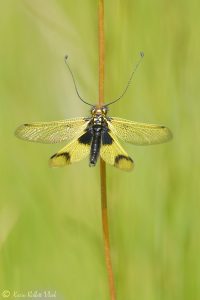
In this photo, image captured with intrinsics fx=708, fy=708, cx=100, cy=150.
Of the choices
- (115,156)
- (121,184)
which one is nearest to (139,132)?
(115,156)

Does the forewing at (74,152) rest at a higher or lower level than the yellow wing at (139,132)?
lower

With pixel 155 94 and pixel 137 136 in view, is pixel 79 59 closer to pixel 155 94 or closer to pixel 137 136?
pixel 155 94

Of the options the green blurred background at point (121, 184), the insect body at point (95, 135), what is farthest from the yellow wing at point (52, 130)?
the green blurred background at point (121, 184)

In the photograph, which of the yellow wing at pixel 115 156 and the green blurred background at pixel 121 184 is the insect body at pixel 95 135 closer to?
the yellow wing at pixel 115 156

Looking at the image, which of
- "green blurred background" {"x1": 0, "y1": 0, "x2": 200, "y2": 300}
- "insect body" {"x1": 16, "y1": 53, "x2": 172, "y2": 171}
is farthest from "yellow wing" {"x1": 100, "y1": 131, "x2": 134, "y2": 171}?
"green blurred background" {"x1": 0, "y1": 0, "x2": 200, "y2": 300}
